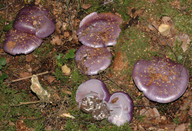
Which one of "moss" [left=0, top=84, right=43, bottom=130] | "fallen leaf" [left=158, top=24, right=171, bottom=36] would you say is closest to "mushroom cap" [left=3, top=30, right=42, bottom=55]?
"moss" [left=0, top=84, right=43, bottom=130]

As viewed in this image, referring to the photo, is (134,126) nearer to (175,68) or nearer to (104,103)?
(104,103)

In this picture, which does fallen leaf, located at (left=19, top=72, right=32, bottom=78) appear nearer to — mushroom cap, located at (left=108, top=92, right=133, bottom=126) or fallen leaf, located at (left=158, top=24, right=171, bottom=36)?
mushroom cap, located at (left=108, top=92, right=133, bottom=126)

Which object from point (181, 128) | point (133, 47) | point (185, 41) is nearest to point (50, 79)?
point (133, 47)

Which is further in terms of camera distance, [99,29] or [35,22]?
[35,22]

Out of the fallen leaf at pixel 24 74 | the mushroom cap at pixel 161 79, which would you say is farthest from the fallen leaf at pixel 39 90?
the mushroom cap at pixel 161 79

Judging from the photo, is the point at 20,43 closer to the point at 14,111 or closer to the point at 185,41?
the point at 14,111

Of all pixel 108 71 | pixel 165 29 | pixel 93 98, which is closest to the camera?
pixel 93 98

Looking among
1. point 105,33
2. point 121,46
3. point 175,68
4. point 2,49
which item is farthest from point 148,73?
point 2,49
